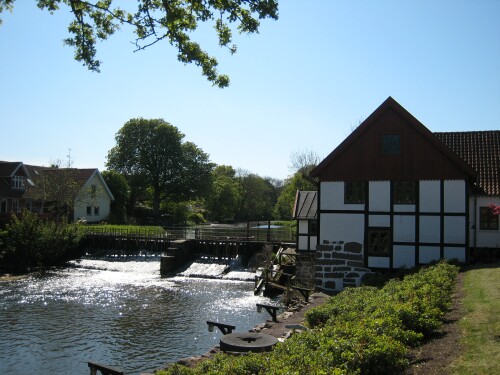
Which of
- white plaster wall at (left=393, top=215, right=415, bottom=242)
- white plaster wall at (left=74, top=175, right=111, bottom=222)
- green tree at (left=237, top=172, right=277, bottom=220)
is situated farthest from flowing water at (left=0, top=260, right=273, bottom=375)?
green tree at (left=237, top=172, right=277, bottom=220)

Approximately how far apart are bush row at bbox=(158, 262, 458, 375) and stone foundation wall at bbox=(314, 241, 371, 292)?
33.2 feet

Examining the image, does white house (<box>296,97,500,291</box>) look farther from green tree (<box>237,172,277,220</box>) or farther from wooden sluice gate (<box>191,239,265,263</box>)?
green tree (<box>237,172,277,220</box>)

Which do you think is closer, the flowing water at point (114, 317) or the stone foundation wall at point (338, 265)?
the flowing water at point (114, 317)

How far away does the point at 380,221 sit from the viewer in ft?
73.6

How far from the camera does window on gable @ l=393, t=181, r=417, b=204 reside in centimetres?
2214

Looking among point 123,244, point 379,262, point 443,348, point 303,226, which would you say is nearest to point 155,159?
point 123,244

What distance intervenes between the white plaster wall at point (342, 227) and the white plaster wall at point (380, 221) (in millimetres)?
449

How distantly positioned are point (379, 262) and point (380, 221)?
6.12 ft

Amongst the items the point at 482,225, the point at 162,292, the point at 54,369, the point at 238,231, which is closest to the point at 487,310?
the point at 54,369

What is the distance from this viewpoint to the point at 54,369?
1464 centimetres

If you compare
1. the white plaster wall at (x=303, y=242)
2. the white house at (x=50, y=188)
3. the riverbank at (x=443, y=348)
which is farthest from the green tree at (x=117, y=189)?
the riverbank at (x=443, y=348)

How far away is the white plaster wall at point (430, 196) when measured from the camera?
71.4 ft

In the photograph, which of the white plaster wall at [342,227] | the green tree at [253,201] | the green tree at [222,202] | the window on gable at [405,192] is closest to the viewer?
the window on gable at [405,192]

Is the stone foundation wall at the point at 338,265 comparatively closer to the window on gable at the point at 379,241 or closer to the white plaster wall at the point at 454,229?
the window on gable at the point at 379,241
